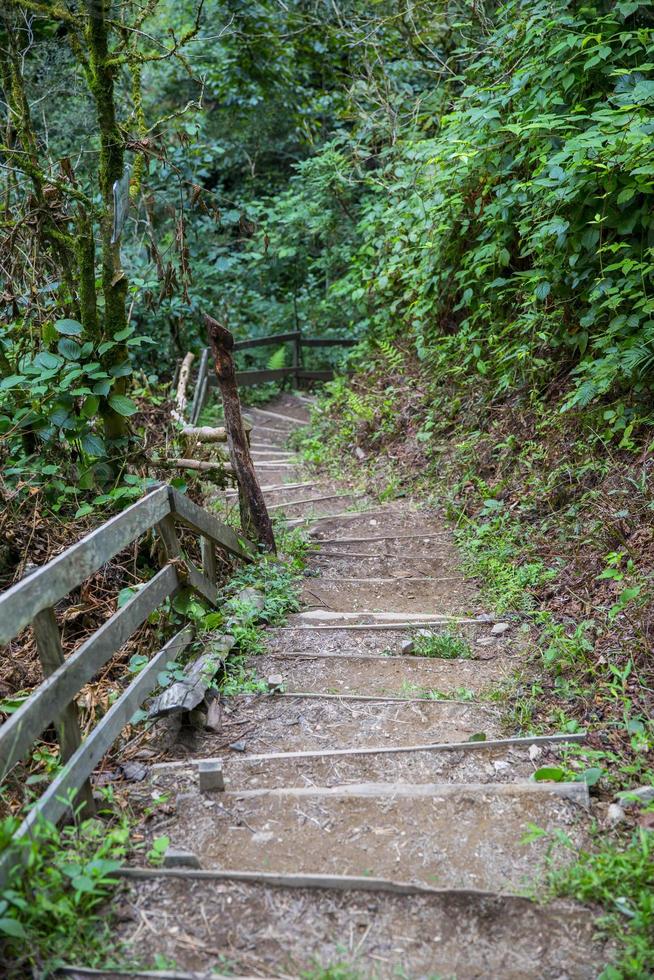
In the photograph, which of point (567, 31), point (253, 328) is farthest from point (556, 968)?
point (253, 328)

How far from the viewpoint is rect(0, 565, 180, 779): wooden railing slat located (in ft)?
7.34

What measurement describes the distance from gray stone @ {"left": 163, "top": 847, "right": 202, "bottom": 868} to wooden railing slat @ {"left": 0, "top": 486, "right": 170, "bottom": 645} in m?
0.93

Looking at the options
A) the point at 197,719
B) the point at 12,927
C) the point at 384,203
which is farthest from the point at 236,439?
the point at 384,203

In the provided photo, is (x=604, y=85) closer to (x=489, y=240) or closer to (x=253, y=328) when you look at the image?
(x=489, y=240)

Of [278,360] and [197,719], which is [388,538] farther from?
[278,360]

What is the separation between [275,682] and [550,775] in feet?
5.20

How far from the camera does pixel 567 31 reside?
5723 mm

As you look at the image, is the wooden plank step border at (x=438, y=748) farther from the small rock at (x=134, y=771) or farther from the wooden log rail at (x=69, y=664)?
the wooden log rail at (x=69, y=664)

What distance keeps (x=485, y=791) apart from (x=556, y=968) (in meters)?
0.81

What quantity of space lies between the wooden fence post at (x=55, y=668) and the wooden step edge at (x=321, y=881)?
1.25 feet

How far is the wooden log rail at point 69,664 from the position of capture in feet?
7.47

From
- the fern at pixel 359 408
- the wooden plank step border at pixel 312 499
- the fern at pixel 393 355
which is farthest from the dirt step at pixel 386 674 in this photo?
the fern at pixel 393 355

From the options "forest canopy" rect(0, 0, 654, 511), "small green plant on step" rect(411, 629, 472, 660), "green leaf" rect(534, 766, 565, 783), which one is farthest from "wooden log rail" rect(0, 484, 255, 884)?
"green leaf" rect(534, 766, 565, 783)

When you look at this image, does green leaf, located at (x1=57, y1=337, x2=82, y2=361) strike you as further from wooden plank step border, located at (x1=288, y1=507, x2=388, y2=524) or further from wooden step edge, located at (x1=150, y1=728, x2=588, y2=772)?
wooden plank step border, located at (x1=288, y1=507, x2=388, y2=524)
